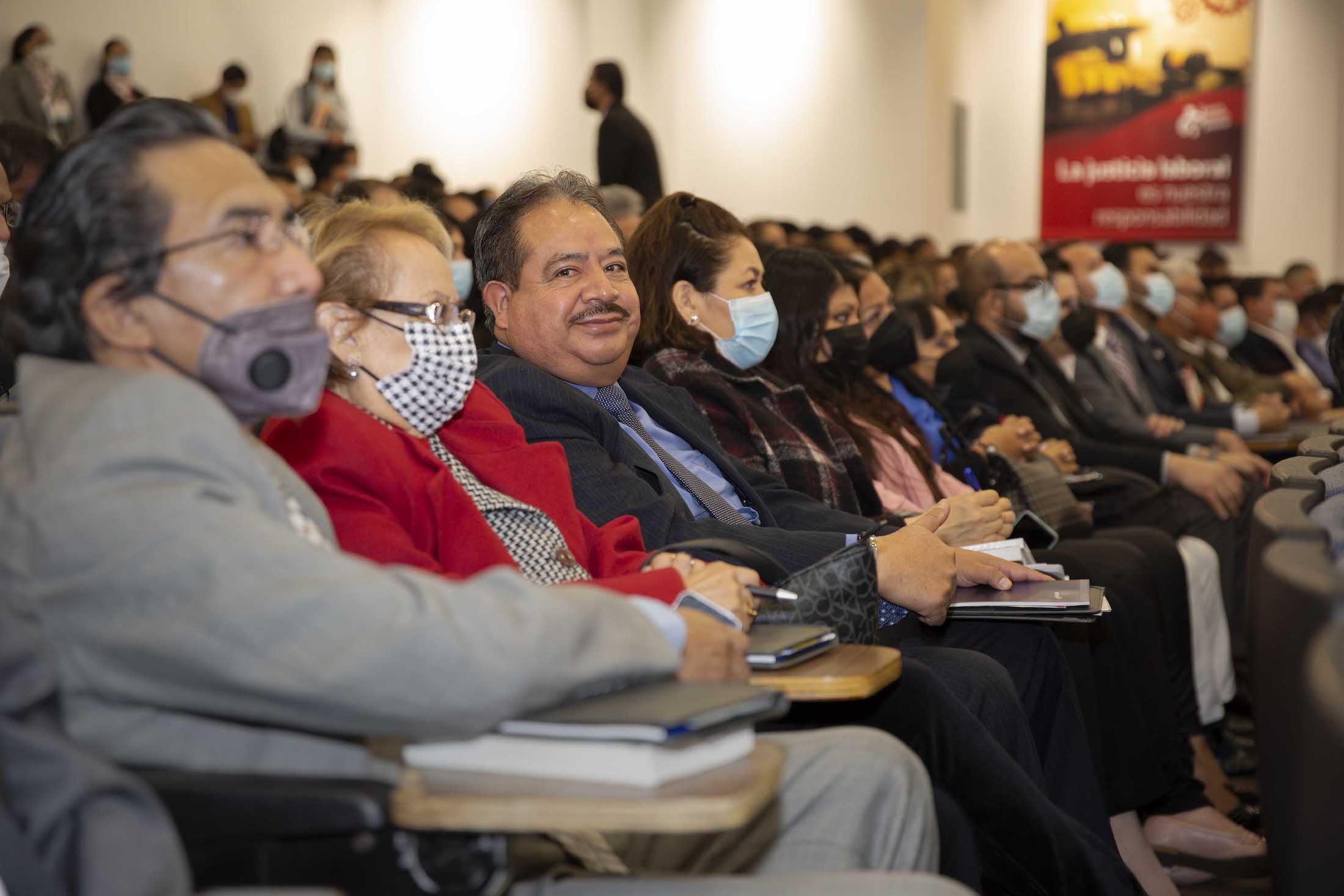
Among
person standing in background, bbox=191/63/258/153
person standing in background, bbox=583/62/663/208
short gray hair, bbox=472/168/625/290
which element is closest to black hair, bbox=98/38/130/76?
person standing in background, bbox=191/63/258/153

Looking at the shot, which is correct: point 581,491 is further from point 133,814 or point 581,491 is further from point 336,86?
point 336,86

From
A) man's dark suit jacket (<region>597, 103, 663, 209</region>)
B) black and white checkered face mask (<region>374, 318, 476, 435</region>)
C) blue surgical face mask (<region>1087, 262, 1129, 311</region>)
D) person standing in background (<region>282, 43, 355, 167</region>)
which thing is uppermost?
person standing in background (<region>282, 43, 355, 167</region>)

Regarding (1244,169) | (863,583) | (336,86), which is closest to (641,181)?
(336,86)

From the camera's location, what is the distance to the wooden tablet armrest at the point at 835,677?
5.74ft

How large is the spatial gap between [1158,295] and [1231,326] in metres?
1.01

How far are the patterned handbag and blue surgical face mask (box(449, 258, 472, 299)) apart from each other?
2.32m

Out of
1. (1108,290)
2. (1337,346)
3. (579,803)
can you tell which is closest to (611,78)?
(1108,290)

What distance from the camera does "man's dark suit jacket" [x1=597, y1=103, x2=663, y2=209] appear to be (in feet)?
24.2

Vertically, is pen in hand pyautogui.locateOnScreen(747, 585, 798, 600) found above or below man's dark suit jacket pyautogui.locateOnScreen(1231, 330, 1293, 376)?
above

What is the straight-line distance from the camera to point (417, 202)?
2547mm

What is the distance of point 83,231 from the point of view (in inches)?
60.1

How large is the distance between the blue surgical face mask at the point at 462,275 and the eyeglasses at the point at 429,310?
205cm

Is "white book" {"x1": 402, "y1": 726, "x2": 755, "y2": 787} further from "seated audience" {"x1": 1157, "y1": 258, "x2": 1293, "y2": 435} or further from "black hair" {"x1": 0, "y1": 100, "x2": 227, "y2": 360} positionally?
"seated audience" {"x1": 1157, "y1": 258, "x2": 1293, "y2": 435}

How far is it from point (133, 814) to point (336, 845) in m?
0.19
